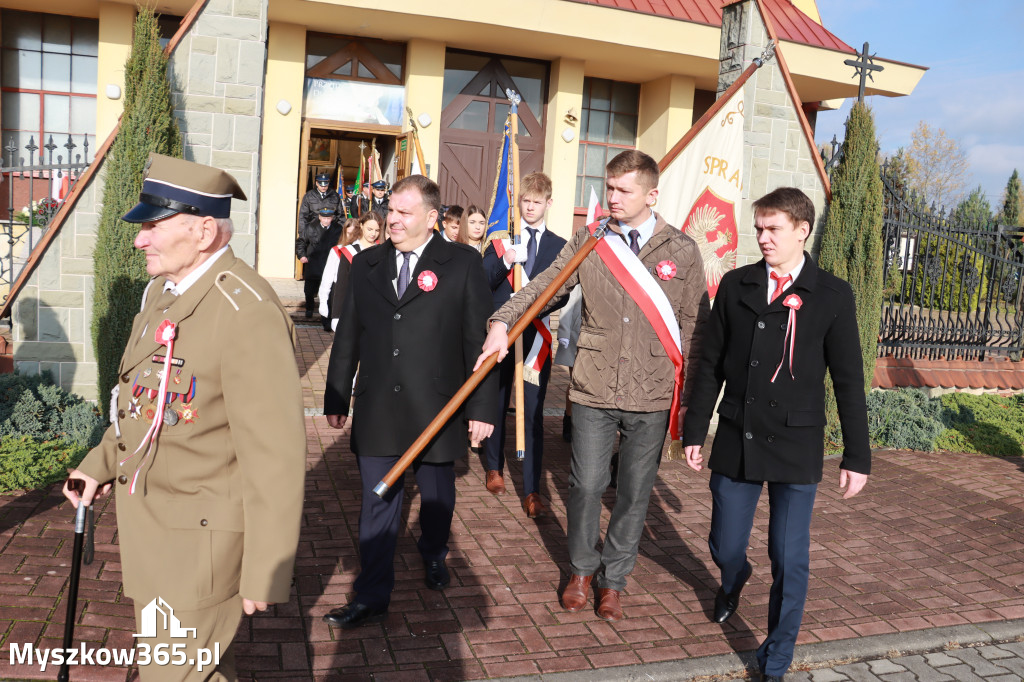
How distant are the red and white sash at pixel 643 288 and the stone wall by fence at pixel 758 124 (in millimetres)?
4575

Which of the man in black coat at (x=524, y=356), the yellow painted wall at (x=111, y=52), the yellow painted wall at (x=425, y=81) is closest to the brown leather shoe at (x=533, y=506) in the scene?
the man in black coat at (x=524, y=356)

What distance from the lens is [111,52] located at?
13.8 m

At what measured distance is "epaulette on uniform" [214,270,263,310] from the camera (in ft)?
8.21

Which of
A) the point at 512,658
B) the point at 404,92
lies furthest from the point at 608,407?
the point at 404,92

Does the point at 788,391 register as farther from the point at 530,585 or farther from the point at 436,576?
the point at 436,576

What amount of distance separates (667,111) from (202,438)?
1520 centimetres

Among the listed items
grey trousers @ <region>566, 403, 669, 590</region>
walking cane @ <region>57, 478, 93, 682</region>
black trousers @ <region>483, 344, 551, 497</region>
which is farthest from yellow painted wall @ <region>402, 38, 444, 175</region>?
walking cane @ <region>57, 478, 93, 682</region>

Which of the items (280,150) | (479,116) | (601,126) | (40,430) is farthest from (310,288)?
(601,126)

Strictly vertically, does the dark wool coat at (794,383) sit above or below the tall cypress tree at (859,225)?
below

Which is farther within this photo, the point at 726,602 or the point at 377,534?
the point at 726,602

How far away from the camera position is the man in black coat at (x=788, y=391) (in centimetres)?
402

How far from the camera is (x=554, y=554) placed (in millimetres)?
5426

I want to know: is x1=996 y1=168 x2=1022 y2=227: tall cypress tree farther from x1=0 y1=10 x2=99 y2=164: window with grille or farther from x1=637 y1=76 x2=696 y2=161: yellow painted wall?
x1=0 y1=10 x2=99 y2=164: window with grille

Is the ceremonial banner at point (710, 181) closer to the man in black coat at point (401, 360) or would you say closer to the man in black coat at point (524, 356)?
the man in black coat at point (524, 356)
